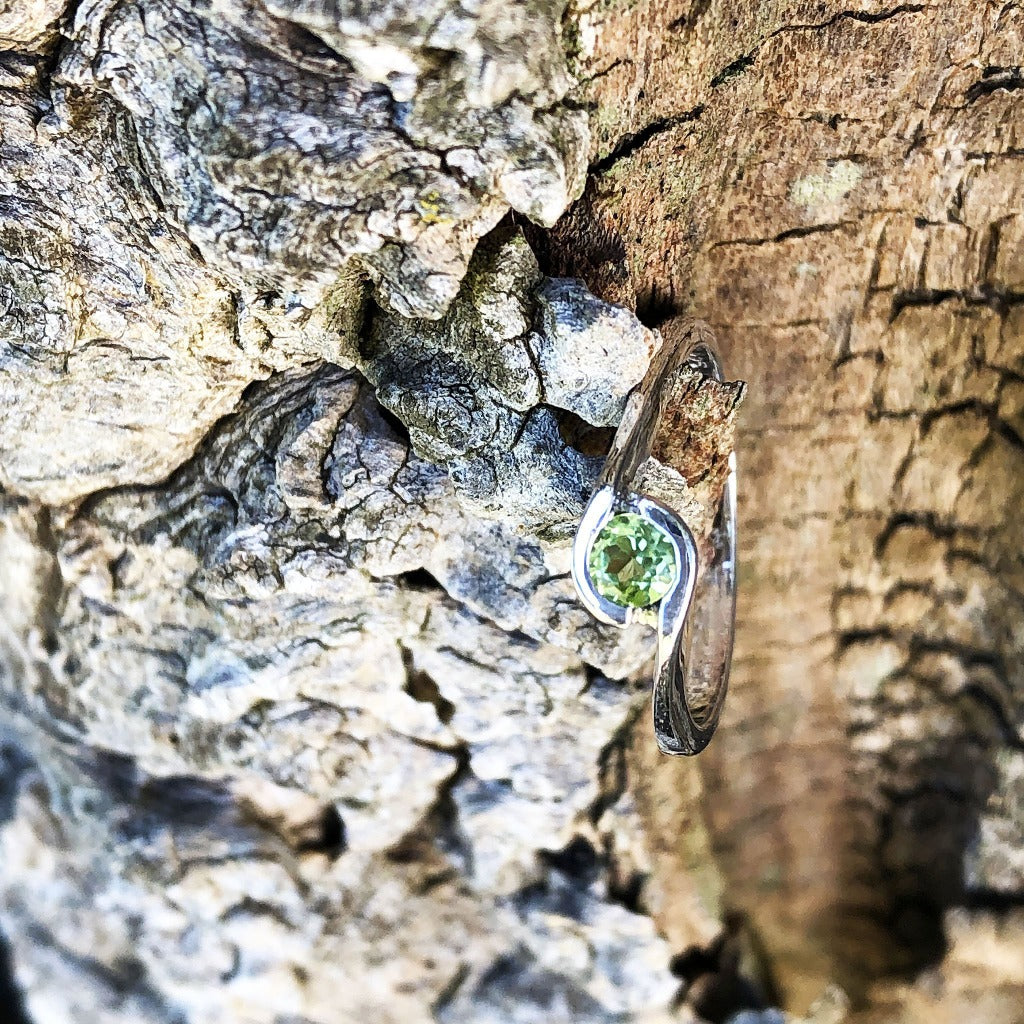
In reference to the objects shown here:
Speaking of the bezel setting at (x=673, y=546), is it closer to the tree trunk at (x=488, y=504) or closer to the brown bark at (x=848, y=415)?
the tree trunk at (x=488, y=504)

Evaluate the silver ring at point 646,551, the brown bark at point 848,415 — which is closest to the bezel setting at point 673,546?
the silver ring at point 646,551

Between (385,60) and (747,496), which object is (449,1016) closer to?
(747,496)

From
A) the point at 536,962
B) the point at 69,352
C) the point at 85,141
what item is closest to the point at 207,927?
the point at 536,962

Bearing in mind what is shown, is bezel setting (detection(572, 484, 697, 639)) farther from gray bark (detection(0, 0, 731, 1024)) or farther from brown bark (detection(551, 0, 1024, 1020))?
brown bark (detection(551, 0, 1024, 1020))

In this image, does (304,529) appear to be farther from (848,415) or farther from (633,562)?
(848,415)

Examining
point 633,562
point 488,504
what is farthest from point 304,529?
point 633,562

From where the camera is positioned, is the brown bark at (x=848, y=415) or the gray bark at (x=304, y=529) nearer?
the gray bark at (x=304, y=529)
